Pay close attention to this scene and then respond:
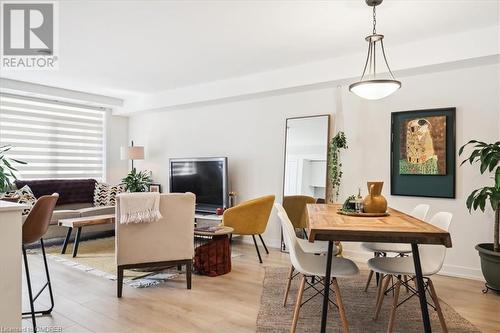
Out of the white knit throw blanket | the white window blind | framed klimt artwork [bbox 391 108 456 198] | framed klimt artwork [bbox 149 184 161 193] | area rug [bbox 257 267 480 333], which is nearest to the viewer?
area rug [bbox 257 267 480 333]

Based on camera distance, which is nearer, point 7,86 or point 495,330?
point 495,330

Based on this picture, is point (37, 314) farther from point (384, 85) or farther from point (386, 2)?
point (386, 2)

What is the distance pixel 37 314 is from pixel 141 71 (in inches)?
138

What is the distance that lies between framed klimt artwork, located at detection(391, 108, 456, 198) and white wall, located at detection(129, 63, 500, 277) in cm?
9

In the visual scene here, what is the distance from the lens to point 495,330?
249cm

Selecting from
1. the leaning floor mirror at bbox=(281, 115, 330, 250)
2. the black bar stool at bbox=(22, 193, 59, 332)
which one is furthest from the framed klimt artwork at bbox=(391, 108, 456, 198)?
the black bar stool at bbox=(22, 193, 59, 332)

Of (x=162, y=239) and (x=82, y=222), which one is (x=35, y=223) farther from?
(x=82, y=222)

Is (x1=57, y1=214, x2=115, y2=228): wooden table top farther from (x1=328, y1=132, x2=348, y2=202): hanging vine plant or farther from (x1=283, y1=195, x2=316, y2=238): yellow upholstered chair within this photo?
(x1=328, y1=132, x2=348, y2=202): hanging vine plant

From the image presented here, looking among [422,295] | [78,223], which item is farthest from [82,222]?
[422,295]

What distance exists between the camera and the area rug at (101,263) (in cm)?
356

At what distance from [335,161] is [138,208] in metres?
2.64

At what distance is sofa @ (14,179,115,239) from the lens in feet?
17.1

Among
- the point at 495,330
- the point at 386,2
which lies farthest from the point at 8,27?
A: the point at 495,330

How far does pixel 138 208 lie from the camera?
3098mm
